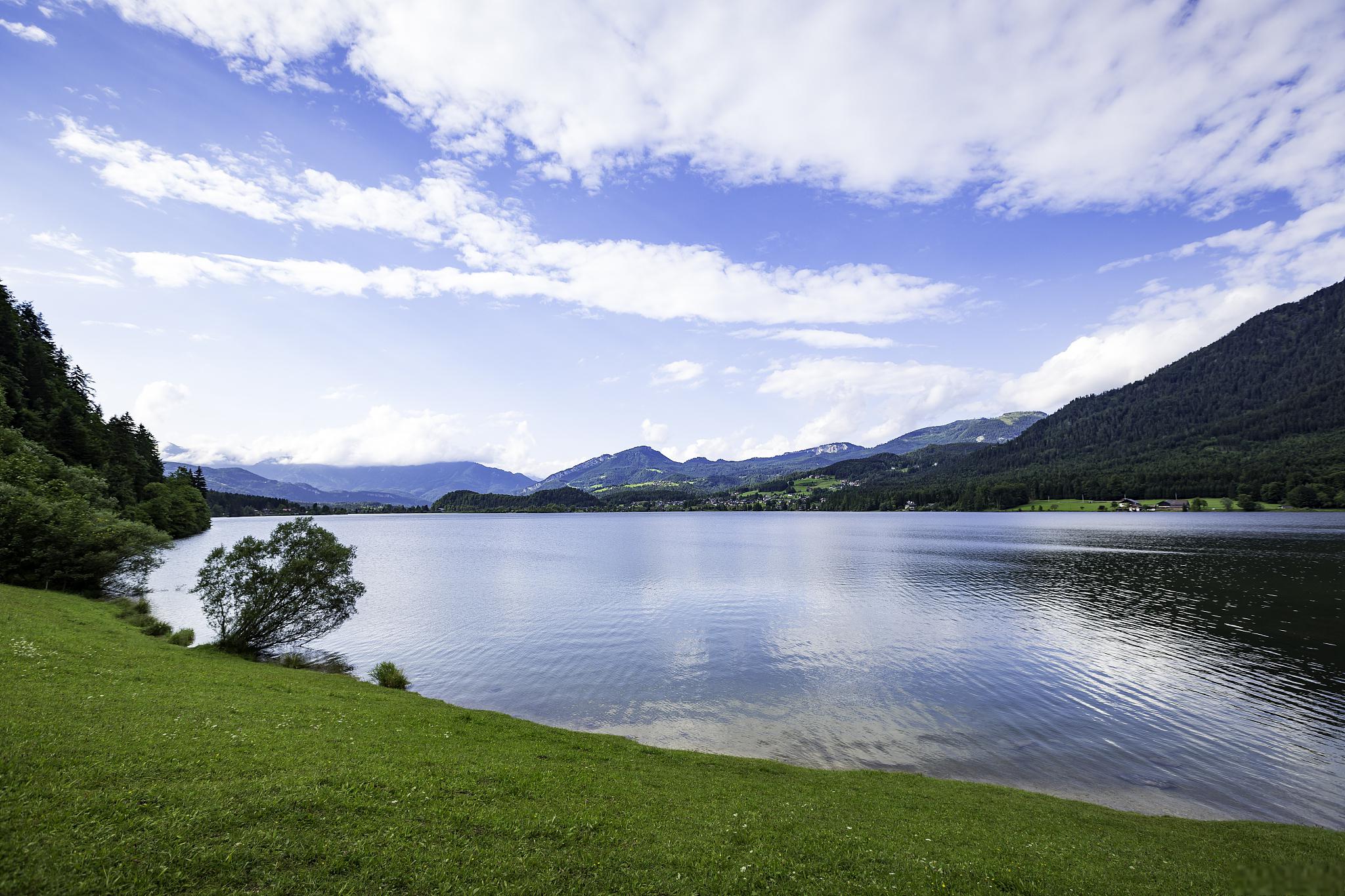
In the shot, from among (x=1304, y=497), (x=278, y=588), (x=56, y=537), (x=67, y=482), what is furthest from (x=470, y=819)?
(x=1304, y=497)

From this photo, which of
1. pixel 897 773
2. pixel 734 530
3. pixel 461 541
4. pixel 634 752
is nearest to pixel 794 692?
pixel 897 773

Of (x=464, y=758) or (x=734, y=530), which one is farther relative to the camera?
(x=734, y=530)

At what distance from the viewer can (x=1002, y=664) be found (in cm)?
3709

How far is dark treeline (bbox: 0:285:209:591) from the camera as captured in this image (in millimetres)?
37531

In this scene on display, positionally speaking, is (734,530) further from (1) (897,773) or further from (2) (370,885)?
(2) (370,885)

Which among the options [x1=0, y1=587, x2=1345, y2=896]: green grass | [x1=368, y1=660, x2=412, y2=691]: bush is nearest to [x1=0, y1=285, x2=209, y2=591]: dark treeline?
[x1=0, y1=587, x2=1345, y2=896]: green grass

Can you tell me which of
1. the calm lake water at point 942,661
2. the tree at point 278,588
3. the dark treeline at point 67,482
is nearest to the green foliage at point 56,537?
the dark treeline at point 67,482

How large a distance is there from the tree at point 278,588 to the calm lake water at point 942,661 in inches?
176

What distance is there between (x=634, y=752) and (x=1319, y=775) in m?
27.4

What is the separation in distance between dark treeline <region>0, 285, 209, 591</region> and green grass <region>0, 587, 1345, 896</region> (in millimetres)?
23897

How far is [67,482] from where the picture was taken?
5325 cm

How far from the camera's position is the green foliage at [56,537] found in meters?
36.0

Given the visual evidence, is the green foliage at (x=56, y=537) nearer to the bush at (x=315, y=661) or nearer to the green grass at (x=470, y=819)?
the bush at (x=315, y=661)

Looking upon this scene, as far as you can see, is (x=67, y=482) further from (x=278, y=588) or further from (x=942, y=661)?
(x=942, y=661)
